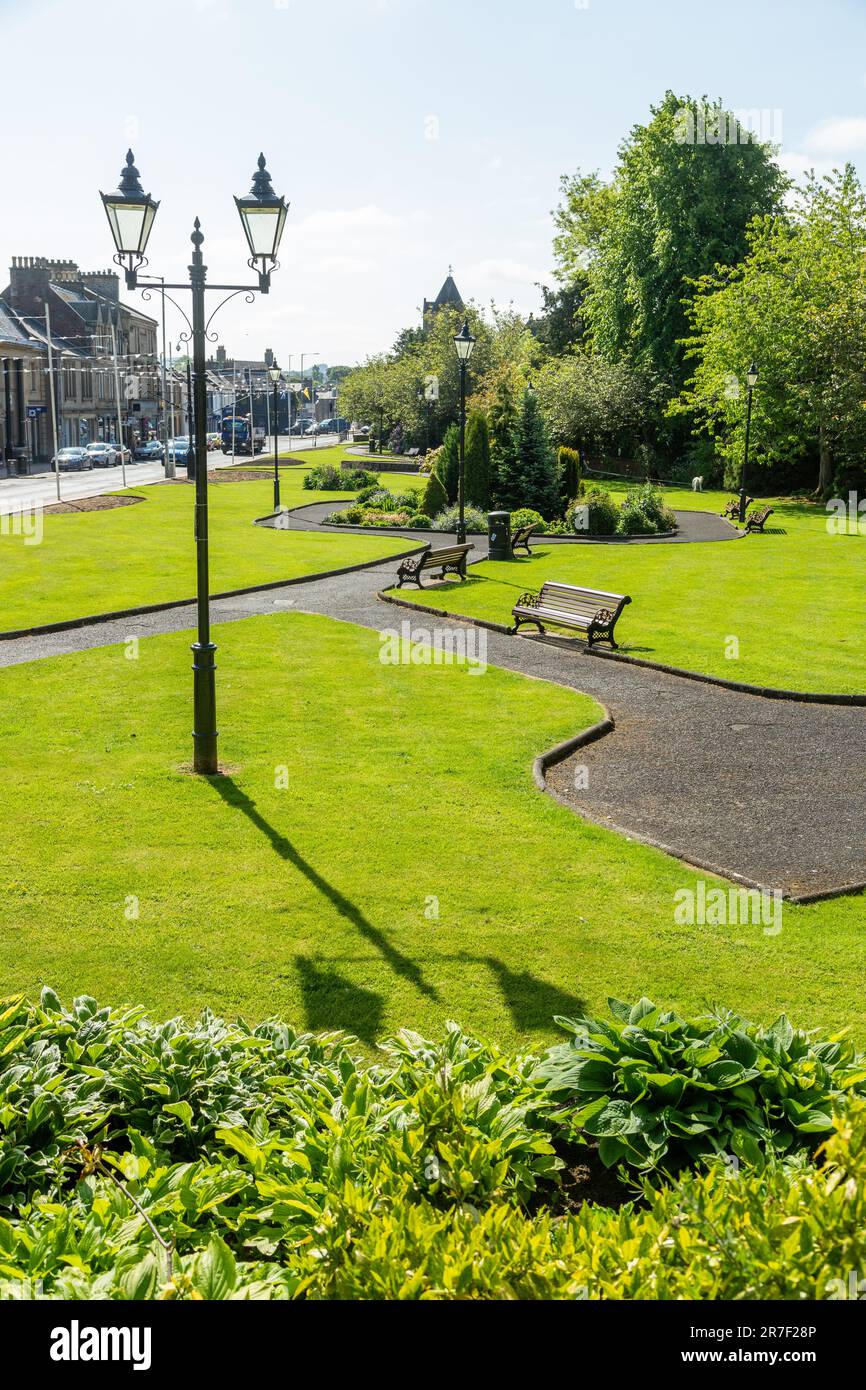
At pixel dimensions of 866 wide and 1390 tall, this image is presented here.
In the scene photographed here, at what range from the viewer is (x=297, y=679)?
16125 millimetres

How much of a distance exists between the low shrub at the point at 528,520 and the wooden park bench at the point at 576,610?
1316 centimetres

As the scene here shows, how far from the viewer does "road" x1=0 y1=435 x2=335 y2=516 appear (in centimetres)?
4502

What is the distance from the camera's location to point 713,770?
12164mm

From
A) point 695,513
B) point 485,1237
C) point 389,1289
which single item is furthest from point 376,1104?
point 695,513

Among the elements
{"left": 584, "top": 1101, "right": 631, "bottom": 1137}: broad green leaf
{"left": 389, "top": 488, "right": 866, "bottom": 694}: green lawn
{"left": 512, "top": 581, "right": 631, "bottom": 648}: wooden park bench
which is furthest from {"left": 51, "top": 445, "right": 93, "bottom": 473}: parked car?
{"left": 584, "top": 1101, "right": 631, "bottom": 1137}: broad green leaf

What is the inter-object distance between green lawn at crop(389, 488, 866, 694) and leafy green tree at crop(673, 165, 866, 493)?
10719 millimetres

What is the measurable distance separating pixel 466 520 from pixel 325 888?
83.6 ft

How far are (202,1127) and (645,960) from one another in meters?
3.63

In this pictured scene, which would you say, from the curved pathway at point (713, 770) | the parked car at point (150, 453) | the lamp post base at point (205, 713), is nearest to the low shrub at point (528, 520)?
the curved pathway at point (713, 770)

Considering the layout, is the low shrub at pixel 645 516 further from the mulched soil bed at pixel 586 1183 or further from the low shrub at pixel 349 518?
the mulched soil bed at pixel 586 1183

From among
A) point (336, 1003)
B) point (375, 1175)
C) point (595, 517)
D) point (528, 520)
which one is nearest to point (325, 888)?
point (336, 1003)

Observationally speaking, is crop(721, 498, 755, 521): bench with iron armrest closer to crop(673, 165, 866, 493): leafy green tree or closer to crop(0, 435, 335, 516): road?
crop(673, 165, 866, 493): leafy green tree

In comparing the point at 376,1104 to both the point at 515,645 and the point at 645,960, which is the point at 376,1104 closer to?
the point at 645,960
